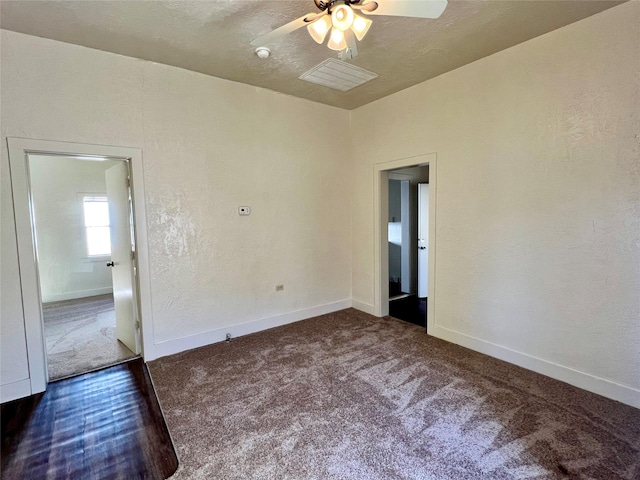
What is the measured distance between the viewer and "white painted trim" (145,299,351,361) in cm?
327

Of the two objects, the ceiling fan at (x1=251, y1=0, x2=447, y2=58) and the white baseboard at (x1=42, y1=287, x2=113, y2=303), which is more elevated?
the ceiling fan at (x1=251, y1=0, x2=447, y2=58)

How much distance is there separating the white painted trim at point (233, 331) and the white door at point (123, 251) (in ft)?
0.98

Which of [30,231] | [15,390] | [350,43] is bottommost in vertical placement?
[15,390]

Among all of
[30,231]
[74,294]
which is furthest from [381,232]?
[74,294]

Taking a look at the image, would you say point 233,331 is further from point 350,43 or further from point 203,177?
point 350,43

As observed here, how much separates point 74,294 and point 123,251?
357 cm

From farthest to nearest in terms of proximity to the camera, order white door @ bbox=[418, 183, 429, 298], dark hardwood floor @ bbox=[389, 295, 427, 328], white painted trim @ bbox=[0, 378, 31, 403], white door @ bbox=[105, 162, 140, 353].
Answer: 1. white door @ bbox=[418, 183, 429, 298]
2. dark hardwood floor @ bbox=[389, 295, 427, 328]
3. white door @ bbox=[105, 162, 140, 353]
4. white painted trim @ bbox=[0, 378, 31, 403]

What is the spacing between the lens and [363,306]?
4605 mm

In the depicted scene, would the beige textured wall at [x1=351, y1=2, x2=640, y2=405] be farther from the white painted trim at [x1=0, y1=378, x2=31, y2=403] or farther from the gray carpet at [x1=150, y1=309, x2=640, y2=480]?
the white painted trim at [x1=0, y1=378, x2=31, y2=403]

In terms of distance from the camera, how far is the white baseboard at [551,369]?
235 cm

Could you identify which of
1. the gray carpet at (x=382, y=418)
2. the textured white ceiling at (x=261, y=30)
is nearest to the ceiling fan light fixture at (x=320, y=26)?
the textured white ceiling at (x=261, y=30)

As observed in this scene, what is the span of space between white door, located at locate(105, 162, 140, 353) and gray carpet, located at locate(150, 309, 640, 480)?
25.9 inches

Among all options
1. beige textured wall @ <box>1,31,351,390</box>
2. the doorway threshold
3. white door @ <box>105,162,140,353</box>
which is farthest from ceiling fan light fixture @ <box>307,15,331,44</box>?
the doorway threshold

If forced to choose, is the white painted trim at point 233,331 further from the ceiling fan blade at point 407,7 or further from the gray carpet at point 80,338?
the ceiling fan blade at point 407,7
